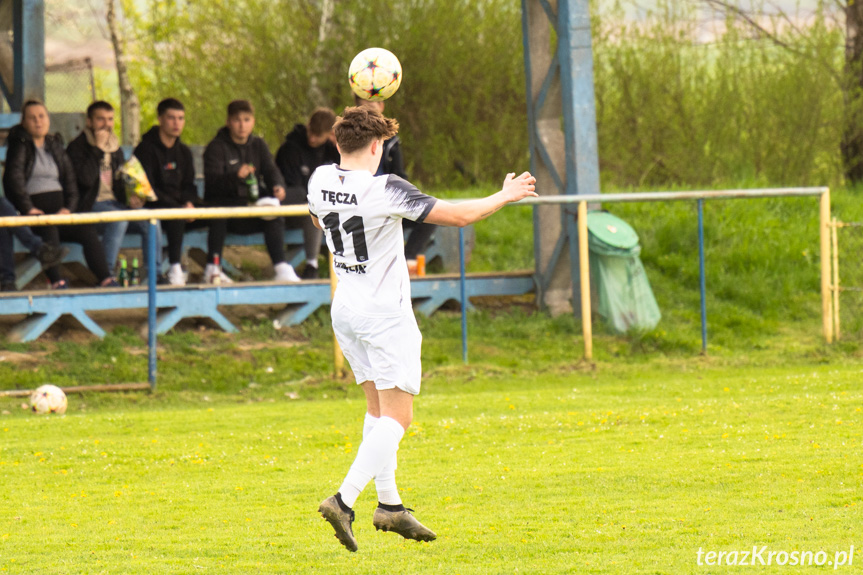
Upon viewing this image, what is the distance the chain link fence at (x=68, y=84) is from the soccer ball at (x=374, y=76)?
1603cm

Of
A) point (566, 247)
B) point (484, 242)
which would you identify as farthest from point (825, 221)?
point (484, 242)

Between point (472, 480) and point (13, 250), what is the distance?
6.73 meters

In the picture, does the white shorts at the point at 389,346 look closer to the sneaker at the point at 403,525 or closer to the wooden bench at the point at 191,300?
the sneaker at the point at 403,525

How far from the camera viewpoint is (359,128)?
4891mm

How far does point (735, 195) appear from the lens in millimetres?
11758

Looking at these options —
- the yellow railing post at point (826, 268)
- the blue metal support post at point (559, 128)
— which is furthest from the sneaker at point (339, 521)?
the blue metal support post at point (559, 128)

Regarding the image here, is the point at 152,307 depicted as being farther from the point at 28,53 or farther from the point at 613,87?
the point at 613,87

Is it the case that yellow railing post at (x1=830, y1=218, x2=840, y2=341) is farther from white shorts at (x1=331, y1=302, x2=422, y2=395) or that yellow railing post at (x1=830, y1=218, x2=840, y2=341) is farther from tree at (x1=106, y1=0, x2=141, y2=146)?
tree at (x1=106, y1=0, x2=141, y2=146)

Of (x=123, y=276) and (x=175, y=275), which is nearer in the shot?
(x=123, y=276)

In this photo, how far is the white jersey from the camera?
483cm

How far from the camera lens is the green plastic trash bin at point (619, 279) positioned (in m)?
12.2

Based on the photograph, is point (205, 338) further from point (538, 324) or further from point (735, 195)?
point (735, 195)

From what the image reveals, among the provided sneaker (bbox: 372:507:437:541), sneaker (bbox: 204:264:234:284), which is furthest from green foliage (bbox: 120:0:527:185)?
sneaker (bbox: 372:507:437:541)

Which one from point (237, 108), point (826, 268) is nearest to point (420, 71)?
point (237, 108)
